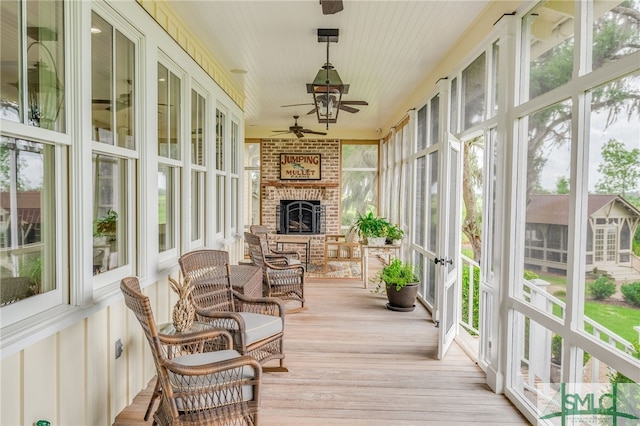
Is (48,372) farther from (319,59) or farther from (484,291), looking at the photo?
(319,59)

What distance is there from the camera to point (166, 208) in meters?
3.52

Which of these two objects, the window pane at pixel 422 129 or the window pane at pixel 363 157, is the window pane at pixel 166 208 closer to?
the window pane at pixel 422 129

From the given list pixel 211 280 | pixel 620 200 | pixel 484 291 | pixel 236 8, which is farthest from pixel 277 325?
pixel 236 8

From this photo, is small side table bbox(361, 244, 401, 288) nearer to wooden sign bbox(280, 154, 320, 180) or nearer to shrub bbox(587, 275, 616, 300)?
wooden sign bbox(280, 154, 320, 180)

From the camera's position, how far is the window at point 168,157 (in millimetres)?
3328

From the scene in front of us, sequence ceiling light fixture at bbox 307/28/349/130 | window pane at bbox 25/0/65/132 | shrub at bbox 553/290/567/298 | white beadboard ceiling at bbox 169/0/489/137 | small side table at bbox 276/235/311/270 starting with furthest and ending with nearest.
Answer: small side table at bbox 276/235/311/270 < ceiling light fixture at bbox 307/28/349/130 < white beadboard ceiling at bbox 169/0/489/137 < shrub at bbox 553/290/567/298 < window pane at bbox 25/0/65/132

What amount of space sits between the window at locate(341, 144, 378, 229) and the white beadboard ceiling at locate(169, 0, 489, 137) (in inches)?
134

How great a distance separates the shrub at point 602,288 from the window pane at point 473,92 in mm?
1867

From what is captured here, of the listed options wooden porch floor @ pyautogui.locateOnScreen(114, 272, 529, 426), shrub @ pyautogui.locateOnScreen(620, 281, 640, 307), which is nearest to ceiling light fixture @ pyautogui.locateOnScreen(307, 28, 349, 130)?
wooden porch floor @ pyautogui.locateOnScreen(114, 272, 529, 426)

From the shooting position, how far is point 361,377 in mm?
3111

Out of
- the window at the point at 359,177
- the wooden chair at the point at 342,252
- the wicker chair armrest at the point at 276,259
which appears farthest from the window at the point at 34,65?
the window at the point at 359,177

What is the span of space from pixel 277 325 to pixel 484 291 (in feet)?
5.79

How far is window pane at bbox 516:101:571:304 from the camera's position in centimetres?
223

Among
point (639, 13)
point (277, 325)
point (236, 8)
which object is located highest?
point (236, 8)
